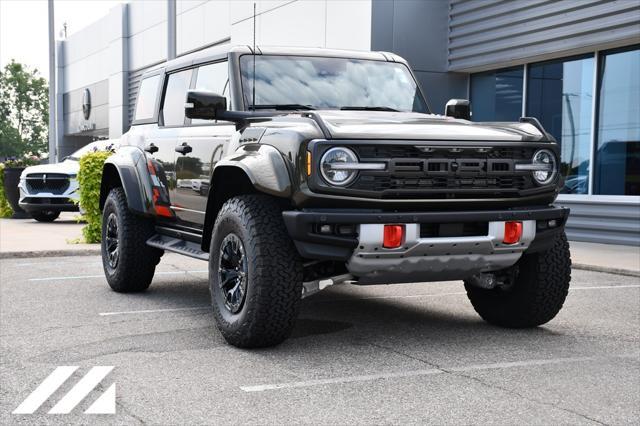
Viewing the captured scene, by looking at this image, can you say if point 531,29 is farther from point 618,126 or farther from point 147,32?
point 147,32

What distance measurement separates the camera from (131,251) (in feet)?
24.3

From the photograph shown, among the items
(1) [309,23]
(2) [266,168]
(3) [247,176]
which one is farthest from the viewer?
(1) [309,23]

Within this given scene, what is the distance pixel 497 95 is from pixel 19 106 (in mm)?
75868

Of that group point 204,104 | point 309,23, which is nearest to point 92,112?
point 309,23

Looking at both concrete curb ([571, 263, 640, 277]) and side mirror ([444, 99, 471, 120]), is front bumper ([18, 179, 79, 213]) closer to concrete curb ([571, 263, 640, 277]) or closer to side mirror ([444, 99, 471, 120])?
concrete curb ([571, 263, 640, 277])

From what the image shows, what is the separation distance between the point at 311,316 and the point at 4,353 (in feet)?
7.56

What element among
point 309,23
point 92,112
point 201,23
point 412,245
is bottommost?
point 412,245

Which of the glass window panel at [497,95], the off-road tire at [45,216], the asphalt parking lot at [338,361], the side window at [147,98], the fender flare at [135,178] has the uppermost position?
the glass window panel at [497,95]

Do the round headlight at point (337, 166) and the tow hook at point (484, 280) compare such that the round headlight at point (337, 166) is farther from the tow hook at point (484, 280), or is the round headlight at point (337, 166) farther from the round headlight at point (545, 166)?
the tow hook at point (484, 280)

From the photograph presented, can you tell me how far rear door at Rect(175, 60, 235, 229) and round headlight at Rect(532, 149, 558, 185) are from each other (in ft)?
6.78

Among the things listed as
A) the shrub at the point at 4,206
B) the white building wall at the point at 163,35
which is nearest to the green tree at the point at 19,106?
the white building wall at the point at 163,35

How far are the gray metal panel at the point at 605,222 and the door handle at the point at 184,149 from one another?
850 cm

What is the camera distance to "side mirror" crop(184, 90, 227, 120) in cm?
542

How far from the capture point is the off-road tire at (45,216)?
1853cm
